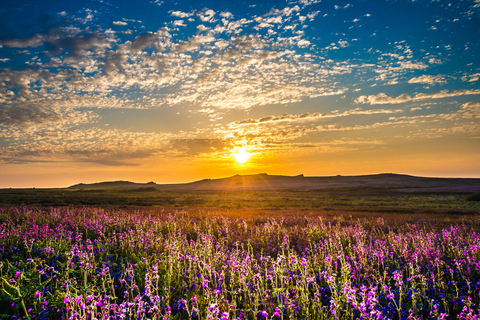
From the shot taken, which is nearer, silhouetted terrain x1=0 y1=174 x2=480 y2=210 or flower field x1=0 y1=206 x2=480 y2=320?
flower field x1=0 y1=206 x2=480 y2=320

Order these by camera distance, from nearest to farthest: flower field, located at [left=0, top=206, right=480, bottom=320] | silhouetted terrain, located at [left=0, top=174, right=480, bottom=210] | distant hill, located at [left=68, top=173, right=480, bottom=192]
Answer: flower field, located at [left=0, top=206, right=480, bottom=320] → silhouetted terrain, located at [left=0, top=174, right=480, bottom=210] → distant hill, located at [left=68, top=173, right=480, bottom=192]

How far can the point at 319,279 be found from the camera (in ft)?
16.8

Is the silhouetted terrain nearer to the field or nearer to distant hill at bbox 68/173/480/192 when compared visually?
distant hill at bbox 68/173/480/192

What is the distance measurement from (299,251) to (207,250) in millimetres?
3308

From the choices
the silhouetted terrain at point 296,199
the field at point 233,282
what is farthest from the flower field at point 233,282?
the silhouetted terrain at point 296,199

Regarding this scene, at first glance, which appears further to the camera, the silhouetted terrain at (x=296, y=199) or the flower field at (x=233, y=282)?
the silhouetted terrain at (x=296, y=199)

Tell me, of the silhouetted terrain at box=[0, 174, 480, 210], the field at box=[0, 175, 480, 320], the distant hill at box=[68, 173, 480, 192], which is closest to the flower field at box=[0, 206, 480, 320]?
the field at box=[0, 175, 480, 320]

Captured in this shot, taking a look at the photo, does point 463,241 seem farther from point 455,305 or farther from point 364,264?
point 455,305

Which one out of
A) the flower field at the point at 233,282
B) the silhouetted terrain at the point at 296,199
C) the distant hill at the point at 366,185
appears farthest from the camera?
the distant hill at the point at 366,185

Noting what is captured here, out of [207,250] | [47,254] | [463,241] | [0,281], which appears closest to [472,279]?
[463,241]

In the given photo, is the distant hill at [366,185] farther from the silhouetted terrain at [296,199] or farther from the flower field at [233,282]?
the flower field at [233,282]

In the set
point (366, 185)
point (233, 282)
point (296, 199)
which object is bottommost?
point (366, 185)

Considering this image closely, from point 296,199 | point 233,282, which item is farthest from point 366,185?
point 233,282

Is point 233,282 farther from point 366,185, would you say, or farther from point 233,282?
point 366,185
